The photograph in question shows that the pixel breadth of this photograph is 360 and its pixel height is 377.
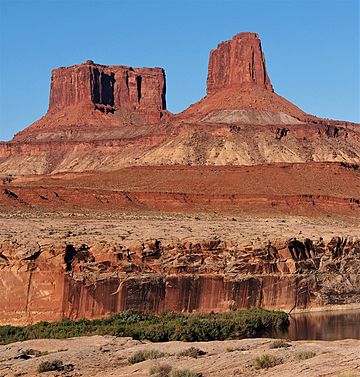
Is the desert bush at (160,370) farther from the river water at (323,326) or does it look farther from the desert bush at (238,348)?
the river water at (323,326)

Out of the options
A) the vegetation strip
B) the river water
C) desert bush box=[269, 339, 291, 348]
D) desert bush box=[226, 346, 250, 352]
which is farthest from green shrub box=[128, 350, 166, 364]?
the river water

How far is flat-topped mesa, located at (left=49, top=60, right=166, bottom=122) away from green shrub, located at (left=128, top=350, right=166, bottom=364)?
497ft

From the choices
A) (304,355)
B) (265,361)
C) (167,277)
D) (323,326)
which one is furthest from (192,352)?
(323,326)

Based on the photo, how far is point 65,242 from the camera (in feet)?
135

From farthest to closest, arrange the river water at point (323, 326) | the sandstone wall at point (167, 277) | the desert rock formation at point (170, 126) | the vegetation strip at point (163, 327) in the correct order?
1. the desert rock formation at point (170, 126)
2. the sandstone wall at point (167, 277)
3. the river water at point (323, 326)
4. the vegetation strip at point (163, 327)

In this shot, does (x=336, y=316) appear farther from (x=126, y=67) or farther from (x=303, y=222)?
(x=126, y=67)

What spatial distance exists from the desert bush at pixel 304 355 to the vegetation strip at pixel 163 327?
9.94 m

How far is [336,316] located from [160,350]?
72.4 feet

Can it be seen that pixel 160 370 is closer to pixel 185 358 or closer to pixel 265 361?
pixel 185 358

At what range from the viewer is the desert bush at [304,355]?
73.8 feet

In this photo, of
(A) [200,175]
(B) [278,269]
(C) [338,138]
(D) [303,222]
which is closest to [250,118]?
(C) [338,138]

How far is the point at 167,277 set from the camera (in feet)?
139

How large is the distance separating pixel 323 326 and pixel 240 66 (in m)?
121

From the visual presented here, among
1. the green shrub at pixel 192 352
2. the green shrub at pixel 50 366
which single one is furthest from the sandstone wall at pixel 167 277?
the green shrub at pixel 50 366
